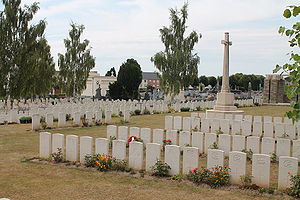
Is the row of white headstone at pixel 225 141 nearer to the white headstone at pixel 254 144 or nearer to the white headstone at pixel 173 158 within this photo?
the white headstone at pixel 254 144

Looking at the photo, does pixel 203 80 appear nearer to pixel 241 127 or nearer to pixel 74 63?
pixel 74 63

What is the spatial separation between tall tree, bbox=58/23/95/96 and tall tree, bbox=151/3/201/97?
6751 mm

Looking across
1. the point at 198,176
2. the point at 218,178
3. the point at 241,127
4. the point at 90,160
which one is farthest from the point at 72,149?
the point at 241,127

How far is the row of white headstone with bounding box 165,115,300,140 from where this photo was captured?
1289 cm

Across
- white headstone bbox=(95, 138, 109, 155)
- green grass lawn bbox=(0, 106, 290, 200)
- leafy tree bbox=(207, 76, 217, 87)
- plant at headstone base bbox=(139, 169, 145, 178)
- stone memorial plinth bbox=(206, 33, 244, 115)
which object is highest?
leafy tree bbox=(207, 76, 217, 87)

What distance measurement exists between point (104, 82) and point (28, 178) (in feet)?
160

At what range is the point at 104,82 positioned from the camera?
5572 centimetres

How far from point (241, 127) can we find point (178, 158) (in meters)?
6.94

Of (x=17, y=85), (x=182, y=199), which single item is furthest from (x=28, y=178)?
(x=17, y=85)

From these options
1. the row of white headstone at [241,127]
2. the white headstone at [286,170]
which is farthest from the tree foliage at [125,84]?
the white headstone at [286,170]

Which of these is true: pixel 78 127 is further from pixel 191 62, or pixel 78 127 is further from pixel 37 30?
pixel 191 62

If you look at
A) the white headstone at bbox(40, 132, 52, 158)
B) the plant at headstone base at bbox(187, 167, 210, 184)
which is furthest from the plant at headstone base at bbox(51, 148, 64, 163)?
the plant at headstone base at bbox(187, 167, 210, 184)

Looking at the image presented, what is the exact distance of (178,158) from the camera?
758 cm

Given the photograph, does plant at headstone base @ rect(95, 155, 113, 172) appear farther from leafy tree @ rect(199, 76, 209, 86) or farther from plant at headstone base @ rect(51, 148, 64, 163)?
leafy tree @ rect(199, 76, 209, 86)
